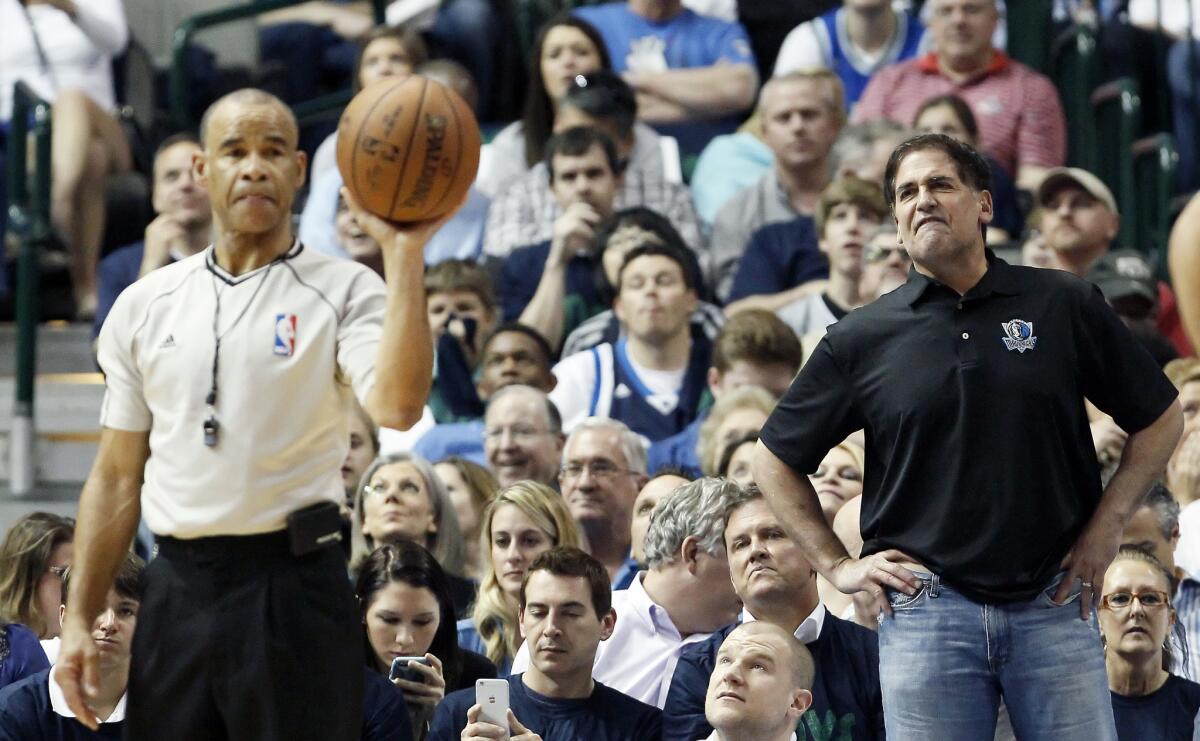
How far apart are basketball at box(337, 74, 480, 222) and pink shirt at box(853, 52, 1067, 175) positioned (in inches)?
225

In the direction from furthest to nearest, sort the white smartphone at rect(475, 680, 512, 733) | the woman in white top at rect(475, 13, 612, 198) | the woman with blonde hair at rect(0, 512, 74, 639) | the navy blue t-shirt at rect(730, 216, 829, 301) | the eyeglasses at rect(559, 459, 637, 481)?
the woman in white top at rect(475, 13, 612, 198) → the navy blue t-shirt at rect(730, 216, 829, 301) → the eyeglasses at rect(559, 459, 637, 481) → the woman with blonde hair at rect(0, 512, 74, 639) → the white smartphone at rect(475, 680, 512, 733)

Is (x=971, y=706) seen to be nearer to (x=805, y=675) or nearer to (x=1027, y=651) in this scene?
(x=1027, y=651)

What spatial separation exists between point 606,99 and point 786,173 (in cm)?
92

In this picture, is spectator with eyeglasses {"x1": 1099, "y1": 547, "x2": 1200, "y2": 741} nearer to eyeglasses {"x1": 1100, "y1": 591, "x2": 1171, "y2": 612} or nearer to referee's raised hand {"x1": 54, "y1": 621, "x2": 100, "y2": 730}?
eyeglasses {"x1": 1100, "y1": 591, "x2": 1171, "y2": 612}

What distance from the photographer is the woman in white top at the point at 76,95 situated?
10.2 metres

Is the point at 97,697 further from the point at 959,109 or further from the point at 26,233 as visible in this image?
the point at 959,109

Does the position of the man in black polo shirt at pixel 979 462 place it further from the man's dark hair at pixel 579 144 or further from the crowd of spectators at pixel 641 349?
the man's dark hair at pixel 579 144

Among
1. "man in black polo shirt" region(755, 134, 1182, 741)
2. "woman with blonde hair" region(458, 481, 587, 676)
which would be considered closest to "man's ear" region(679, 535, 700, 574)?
"woman with blonde hair" region(458, 481, 587, 676)

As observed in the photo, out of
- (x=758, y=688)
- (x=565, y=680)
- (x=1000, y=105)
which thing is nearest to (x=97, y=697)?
(x=565, y=680)

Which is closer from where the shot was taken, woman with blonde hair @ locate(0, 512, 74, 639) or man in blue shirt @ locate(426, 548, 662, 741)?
man in blue shirt @ locate(426, 548, 662, 741)

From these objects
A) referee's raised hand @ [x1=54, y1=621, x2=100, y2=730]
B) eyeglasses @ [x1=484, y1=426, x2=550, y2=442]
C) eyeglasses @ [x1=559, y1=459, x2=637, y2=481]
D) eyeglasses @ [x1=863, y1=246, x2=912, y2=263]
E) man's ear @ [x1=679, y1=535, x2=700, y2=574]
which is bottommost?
referee's raised hand @ [x1=54, y1=621, x2=100, y2=730]

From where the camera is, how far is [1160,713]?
620 cm

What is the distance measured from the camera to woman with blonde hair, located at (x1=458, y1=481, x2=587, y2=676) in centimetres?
690

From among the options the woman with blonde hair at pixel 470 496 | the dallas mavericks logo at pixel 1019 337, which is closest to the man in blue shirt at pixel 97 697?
the woman with blonde hair at pixel 470 496
